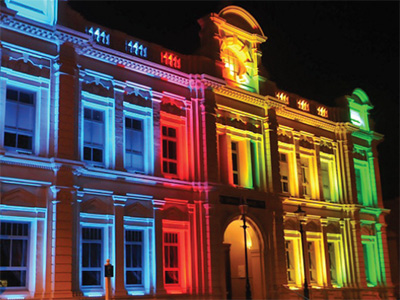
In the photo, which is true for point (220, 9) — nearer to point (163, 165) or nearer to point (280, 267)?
point (163, 165)

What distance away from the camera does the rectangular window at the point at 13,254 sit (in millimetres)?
16969

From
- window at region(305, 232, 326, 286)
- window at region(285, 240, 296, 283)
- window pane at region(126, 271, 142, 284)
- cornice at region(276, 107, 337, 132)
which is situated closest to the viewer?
window pane at region(126, 271, 142, 284)

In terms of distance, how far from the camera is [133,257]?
808 inches

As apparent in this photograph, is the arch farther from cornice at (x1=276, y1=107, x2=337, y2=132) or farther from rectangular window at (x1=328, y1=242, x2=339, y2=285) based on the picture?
rectangular window at (x1=328, y1=242, x2=339, y2=285)

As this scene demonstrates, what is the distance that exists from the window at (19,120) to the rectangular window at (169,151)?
19.6 ft

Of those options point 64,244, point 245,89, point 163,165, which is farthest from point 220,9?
point 64,244

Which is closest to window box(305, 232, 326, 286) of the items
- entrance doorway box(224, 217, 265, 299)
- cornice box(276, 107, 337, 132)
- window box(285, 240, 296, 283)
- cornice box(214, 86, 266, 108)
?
window box(285, 240, 296, 283)

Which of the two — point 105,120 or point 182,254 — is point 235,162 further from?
point 105,120

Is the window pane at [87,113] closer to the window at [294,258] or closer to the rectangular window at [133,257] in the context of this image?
the rectangular window at [133,257]

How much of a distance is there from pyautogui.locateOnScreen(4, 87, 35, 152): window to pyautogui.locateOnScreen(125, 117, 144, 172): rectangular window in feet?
13.5

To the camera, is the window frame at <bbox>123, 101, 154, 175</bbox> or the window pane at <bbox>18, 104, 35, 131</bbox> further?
the window frame at <bbox>123, 101, 154, 175</bbox>

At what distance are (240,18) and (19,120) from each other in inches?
512

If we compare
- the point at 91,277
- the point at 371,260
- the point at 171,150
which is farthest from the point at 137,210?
the point at 371,260

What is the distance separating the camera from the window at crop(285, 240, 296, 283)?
2639cm
